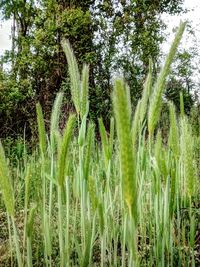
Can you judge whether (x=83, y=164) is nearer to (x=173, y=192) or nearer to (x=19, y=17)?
(x=173, y=192)

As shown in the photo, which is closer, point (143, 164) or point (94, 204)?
point (94, 204)

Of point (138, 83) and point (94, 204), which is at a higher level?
point (138, 83)

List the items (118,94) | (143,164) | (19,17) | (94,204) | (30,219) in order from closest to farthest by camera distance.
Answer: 1. (118,94)
2. (30,219)
3. (94,204)
4. (143,164)
5. (19,17)

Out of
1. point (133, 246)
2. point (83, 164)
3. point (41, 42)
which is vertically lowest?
point (133, 246)

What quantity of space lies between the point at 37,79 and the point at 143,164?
761cm

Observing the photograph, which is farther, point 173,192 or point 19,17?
point 19,17

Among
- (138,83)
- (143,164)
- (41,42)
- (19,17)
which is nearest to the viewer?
(143,164)

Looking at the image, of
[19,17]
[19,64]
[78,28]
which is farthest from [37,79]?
[19,17]

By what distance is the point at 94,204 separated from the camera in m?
0.97

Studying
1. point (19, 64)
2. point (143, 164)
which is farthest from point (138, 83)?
point (143, 164)

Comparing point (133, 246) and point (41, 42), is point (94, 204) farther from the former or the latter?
point (41, 42)

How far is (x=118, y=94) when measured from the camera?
0.55 m

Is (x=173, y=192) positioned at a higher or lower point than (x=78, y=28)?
lower

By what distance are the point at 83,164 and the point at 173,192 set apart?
0.23 meters
